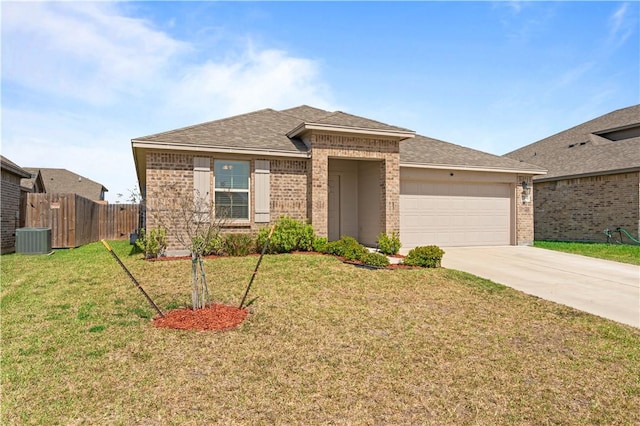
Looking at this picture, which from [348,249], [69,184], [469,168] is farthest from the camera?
[69,184]

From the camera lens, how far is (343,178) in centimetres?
1405

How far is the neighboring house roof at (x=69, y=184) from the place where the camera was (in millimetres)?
35719

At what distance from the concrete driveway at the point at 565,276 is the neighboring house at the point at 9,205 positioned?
49.0 ft

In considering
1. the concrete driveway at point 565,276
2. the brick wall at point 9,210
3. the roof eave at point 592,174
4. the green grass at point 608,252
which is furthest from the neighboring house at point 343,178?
the brick wall at point 9,210

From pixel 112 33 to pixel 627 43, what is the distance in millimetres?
15730

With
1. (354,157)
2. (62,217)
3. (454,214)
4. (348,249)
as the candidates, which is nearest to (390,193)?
(354,157)

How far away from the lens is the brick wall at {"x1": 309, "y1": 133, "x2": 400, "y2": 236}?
11.6m

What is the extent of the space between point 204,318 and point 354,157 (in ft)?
26.1

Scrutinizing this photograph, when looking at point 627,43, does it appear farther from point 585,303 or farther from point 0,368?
point 0,368

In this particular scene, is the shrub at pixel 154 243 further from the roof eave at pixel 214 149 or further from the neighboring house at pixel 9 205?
the neighboring house at pixel 9 205

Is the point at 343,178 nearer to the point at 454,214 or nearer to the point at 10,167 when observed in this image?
the point at 454,214

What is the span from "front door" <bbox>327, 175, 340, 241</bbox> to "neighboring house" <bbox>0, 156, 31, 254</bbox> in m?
11.4

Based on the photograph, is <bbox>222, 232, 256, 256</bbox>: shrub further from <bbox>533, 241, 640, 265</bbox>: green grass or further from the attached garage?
<bbox>533, 241, 640, 265</bbox>: green grass

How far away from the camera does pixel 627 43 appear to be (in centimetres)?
1198
